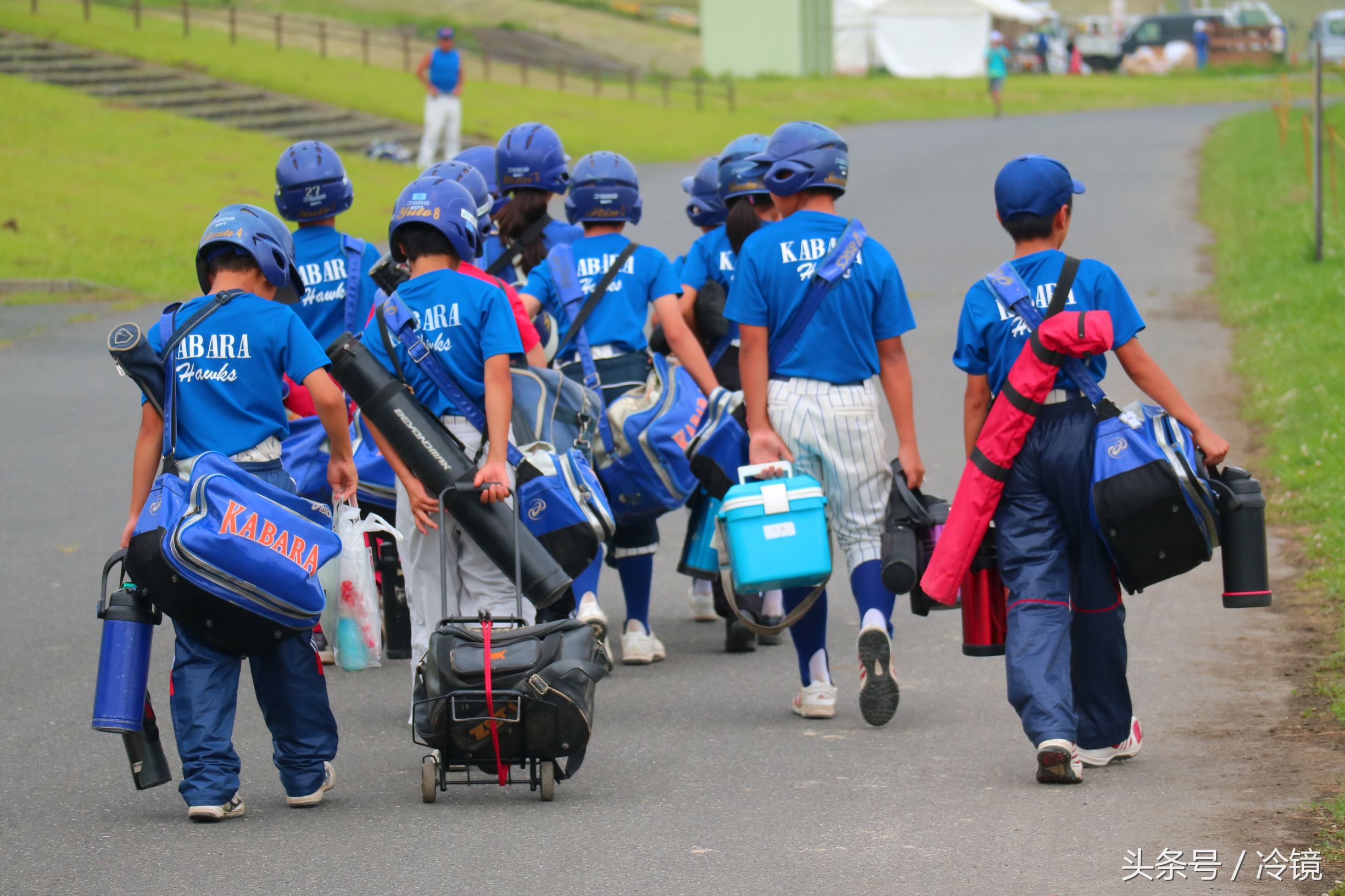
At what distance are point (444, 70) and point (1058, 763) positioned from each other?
21176 millimetres

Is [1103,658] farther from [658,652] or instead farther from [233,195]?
[233,195]

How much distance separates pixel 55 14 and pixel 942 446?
95.0 ft

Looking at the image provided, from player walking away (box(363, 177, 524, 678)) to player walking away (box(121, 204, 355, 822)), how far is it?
16.0 inches

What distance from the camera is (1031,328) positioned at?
546 centimetres

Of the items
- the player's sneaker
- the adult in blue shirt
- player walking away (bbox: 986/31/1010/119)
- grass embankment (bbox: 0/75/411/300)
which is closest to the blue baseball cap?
the adult in blue shirt

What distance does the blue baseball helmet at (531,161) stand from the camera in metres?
7.21

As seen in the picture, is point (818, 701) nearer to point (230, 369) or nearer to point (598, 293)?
point (598, 293)

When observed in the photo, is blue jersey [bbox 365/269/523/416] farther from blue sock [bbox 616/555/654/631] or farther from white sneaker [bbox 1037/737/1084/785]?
white sneaker [bbox 1037/737/1084/785]

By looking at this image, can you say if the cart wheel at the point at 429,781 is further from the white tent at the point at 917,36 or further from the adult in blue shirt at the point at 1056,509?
the white tent at the point at 917,36

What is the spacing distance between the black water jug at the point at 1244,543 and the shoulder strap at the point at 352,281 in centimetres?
359

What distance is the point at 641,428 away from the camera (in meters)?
7.13

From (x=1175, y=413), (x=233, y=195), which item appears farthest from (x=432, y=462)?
(x=233, y=195)

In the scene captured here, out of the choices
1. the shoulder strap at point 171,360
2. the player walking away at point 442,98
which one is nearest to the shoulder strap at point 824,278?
the shoulder strap at point 171,360

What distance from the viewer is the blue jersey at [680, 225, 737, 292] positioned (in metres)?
7.63
